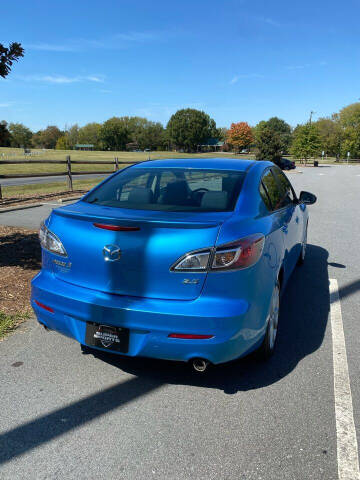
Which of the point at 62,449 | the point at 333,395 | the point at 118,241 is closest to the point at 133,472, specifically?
the point at 62,449

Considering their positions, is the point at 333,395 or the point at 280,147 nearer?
the point at 333,395

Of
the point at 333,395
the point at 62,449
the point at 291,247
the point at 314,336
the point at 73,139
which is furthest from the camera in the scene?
the point at 73,139

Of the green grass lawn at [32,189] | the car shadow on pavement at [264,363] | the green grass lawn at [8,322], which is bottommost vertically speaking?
the green grass lawn at [32,189]

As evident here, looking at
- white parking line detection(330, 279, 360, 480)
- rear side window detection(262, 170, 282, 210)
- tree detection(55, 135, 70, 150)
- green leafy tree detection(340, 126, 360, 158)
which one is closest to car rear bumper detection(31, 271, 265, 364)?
white parking line detection(330, 279, 360, 480)

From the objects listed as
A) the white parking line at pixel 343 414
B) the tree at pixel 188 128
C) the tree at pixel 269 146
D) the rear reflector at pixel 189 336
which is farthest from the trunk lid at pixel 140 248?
the tree at pixel 188 128

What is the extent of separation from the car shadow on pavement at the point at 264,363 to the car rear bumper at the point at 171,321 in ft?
1.35

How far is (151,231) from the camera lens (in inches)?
99.2

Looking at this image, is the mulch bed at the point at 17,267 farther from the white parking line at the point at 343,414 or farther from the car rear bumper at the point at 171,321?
the white parking line at the point at 343,414

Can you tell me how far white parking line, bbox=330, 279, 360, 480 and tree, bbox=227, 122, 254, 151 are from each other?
124235 mm

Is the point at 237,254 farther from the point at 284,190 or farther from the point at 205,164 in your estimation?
the point at 284,190

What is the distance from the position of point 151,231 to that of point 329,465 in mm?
1659

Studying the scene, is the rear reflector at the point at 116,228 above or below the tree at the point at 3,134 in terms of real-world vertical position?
below

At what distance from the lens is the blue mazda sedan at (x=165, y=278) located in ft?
8.07

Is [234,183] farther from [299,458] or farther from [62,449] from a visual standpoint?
[62,449]
